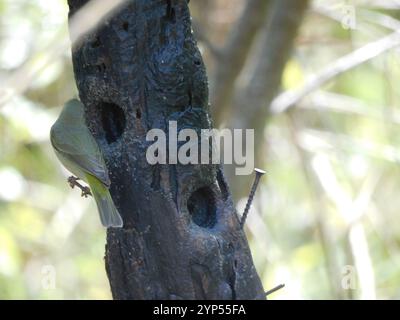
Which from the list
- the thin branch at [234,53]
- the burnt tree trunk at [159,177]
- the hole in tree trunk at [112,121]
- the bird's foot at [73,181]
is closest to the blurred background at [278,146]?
the thin branch at [234,53]

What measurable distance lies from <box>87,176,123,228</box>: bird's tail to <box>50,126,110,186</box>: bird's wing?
0.20ft

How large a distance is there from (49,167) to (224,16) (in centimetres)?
213

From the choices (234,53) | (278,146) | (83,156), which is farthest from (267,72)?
(83,156)

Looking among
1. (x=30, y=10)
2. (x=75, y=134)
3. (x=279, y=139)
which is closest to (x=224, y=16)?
(x=279, y=139)

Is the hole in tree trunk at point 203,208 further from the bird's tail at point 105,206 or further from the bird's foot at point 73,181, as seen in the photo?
the bird's foot at point 73,181

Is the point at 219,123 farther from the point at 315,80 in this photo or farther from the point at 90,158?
the point at 90,158

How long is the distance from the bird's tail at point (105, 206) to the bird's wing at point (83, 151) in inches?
2.4

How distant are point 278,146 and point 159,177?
4685 millimetres

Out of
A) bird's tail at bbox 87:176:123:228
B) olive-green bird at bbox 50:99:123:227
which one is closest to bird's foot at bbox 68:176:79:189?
olive-green bird at bbox 50:99:123:227

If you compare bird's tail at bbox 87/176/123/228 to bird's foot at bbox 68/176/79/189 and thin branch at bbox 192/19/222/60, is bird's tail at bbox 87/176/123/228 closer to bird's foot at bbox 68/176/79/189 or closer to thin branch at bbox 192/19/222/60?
bird's foot at bbox 68/176/79/189

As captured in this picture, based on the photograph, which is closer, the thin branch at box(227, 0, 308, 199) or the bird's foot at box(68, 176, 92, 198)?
the bird's foot at box(68, 176, 92, 198)

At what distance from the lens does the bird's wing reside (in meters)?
3.29

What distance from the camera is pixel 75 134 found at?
3457mm
